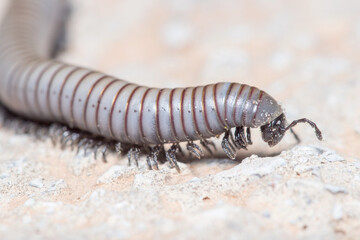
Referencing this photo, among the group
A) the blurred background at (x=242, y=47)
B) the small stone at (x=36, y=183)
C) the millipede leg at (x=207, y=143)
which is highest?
the blurred background at (x=242, y=47)

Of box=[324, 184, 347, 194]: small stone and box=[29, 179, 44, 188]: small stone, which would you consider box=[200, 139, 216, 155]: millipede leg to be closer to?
box=[324, 184, 347, 194]: small stone

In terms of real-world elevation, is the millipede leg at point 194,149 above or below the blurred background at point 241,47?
below

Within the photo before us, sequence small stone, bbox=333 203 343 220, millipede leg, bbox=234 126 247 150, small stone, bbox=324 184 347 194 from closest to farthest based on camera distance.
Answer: small stone, bbox=333 203 343 220, small stone, bbox=324 184 347 194, millipede leg, bbox=234 126 247 150

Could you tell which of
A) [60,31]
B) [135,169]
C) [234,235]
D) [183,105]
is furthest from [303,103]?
[60,31]

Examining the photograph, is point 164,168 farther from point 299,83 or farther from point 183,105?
point 299,83

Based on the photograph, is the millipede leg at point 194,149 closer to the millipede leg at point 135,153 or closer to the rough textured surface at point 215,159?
the rough textured surface at point 215,159

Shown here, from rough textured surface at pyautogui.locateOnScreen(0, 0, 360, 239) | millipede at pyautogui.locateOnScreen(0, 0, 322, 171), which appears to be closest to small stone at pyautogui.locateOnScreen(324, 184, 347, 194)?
rough textured surface at pyautogui.locateOnScreen(0, 0, 360, 239)

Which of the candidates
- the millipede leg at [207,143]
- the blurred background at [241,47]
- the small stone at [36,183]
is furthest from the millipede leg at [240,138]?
the small stone at [36,183]

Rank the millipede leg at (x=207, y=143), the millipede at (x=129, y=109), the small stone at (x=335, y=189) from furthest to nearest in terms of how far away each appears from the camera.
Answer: the millipede leg at (x=207, y=143)
the millipede at (x=129, y=109)
the small stone at (x=335, y=189)
